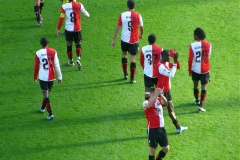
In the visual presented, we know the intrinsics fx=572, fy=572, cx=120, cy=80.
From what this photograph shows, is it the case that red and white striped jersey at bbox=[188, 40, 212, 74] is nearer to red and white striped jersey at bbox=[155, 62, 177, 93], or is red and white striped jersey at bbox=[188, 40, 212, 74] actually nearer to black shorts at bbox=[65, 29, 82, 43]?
red and white striped jersey at bbox=[155, 62, 177, 93]

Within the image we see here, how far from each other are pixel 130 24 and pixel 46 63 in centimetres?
264

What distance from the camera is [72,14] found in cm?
1594

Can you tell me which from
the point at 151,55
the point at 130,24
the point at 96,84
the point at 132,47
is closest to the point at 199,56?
the point at 151,55

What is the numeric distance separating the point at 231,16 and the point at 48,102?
777cm

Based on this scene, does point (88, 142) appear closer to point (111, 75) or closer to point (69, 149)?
point (69, 149)

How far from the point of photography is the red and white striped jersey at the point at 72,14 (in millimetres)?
15867

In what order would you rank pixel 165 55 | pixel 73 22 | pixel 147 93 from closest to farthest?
pixel 165 55
pixel 147 93
pixel 73 22

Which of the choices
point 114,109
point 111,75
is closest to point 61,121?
point 114,109

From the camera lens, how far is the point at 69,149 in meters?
13.0

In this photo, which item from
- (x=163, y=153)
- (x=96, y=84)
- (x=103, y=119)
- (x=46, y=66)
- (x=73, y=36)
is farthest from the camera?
(x=73, y=36)

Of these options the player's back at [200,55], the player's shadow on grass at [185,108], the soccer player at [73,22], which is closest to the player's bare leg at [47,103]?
the soccer player at [73,22]

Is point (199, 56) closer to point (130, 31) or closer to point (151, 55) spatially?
point (151, 55)

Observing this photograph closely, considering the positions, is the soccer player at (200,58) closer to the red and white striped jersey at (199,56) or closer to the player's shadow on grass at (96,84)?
the red and white striped jersey at (199,56)

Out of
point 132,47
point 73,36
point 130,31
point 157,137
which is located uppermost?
point 130,31
